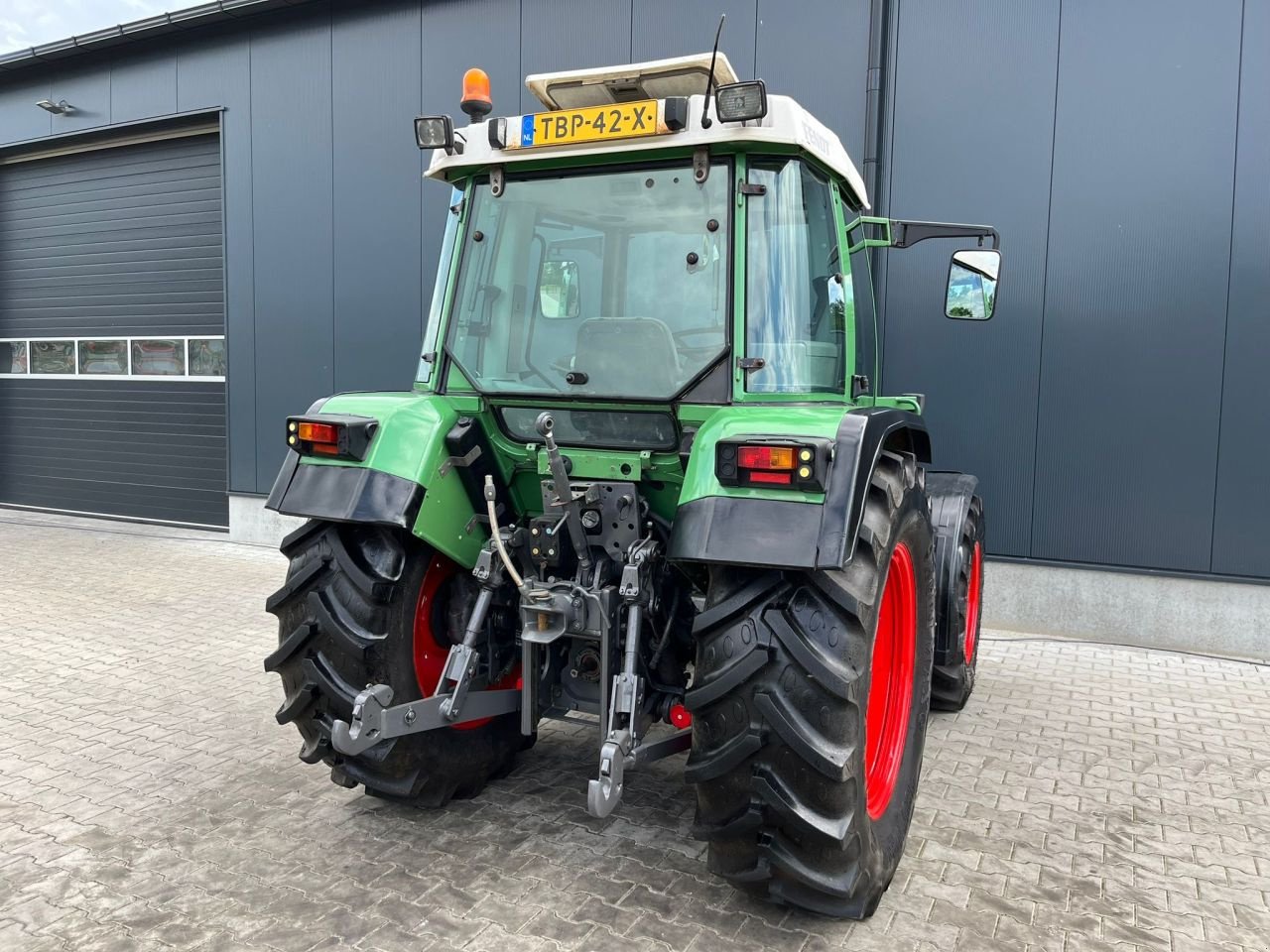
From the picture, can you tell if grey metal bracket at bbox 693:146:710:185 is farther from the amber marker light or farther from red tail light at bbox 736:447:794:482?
red tail light at bbox 736:447:794:482

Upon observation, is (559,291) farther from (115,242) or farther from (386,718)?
(115,242)

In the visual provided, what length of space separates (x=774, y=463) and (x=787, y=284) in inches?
31.5

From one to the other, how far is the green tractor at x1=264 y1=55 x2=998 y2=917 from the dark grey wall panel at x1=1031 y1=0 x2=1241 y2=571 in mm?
3344

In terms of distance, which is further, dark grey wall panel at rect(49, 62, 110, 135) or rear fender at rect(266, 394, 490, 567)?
dark grey wall panel at rect(49, 62, 110, 135)

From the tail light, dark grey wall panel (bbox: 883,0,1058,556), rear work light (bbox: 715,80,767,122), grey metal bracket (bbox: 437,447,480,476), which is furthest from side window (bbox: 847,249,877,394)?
dark grey wall panel (bbox: 883,0,1058,556)

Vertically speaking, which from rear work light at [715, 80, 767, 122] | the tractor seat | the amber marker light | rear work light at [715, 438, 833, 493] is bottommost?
Result: rear work light at [715, 438, 833, 493]

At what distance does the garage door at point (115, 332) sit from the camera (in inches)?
391

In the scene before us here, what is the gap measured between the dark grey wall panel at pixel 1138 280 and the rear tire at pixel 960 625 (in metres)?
1.51

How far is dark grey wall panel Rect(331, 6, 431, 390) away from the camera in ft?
27.0

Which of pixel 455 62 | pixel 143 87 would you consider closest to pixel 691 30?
pixel 455 62

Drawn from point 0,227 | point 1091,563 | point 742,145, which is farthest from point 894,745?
point 0,227

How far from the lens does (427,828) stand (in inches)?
135

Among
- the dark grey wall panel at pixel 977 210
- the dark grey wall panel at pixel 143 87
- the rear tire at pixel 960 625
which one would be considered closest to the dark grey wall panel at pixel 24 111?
the dark grey wall panel at pixel 143 87

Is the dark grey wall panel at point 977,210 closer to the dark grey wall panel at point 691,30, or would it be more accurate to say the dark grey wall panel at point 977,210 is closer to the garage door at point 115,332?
the dark grey wall panel at point 691,30
